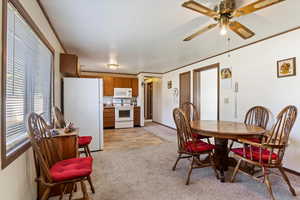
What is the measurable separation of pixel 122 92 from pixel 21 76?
4.88 metres

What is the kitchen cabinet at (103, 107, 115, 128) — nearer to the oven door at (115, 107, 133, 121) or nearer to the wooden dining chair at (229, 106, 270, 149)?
the oven door at (115, 107, 133, 121)

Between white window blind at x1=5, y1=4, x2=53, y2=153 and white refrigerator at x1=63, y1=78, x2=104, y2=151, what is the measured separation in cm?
104

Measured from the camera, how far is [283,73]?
2584 mm

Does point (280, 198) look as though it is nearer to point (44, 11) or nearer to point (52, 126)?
point (52, 126)

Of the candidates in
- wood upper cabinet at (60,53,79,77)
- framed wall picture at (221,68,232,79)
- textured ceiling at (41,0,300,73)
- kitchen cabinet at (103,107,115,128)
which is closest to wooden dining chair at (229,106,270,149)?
framed wall picture at (221,68,232,79)

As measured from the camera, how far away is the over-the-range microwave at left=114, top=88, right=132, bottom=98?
6.37 m

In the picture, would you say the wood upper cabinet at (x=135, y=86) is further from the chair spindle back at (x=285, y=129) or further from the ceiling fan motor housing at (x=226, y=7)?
the chair spindle back at (x=285, y=129)

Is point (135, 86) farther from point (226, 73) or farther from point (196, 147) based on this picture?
point (196, 147)

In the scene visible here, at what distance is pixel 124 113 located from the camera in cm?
619

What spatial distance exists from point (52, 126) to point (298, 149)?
3.96m

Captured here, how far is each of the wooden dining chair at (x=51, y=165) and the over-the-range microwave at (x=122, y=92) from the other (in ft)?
15.1

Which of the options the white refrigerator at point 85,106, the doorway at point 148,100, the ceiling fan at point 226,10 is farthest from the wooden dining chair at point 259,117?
the doorway at point 148,100

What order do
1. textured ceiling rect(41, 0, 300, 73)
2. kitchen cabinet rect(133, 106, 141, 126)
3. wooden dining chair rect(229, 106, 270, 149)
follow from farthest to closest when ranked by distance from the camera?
kitchen cabinet rect(133, 106, 141, 126), wooden dining chair rect(229, 106, 270, 149), textured ceiling rect(41, 0, 300, 73)

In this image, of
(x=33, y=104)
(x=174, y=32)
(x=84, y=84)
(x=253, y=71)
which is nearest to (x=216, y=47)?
(x=253, y=71)
